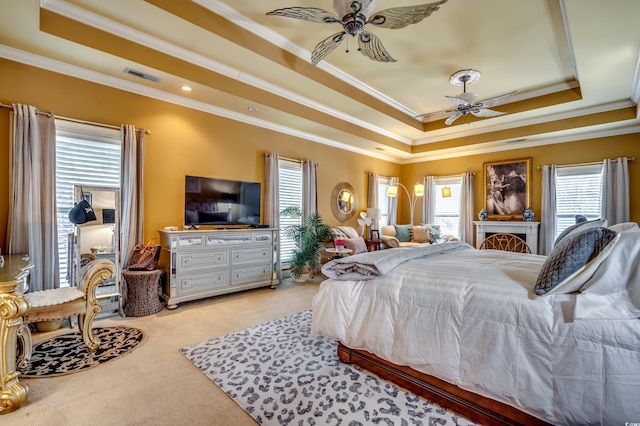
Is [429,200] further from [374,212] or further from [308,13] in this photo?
[308,13]

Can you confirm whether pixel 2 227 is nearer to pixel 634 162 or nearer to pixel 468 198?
pixel 468 198

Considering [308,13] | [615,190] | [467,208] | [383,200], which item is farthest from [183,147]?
[615,190]

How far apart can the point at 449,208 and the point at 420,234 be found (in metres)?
1.18

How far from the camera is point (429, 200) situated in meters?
8.02

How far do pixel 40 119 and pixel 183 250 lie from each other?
208 cm

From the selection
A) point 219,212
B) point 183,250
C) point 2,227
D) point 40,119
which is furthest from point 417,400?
point 40,119

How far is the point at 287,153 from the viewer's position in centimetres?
586

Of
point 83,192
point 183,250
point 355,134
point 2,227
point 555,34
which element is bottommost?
point 183,250

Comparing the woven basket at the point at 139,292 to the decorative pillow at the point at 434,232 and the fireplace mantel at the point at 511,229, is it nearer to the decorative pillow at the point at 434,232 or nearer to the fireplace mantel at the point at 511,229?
the decorative pillow at the point at 434,232

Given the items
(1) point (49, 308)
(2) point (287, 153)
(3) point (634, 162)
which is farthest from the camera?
(2) point (287, 153)

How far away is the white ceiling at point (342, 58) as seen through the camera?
2957 mm

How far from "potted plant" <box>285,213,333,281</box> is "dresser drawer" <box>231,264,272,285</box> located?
65cm

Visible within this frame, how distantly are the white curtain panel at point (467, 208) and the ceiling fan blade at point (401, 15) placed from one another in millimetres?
5433

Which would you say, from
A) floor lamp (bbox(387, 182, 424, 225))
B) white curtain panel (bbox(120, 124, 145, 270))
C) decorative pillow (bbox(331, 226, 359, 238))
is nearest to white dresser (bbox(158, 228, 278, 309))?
white curtain panel (bbox(120, 124, 145, 270))
